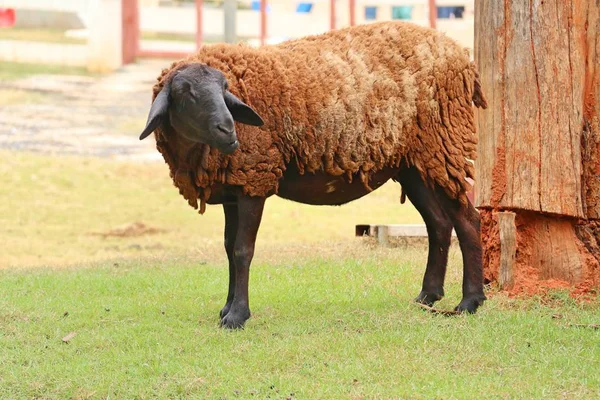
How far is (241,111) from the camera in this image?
21.3 ft

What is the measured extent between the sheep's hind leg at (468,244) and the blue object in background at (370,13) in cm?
1681

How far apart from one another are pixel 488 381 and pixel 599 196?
257 centimetres

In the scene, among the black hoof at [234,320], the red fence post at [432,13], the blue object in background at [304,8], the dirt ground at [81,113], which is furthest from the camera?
the blue object in background at [304,8]

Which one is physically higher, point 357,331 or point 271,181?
point 271,181

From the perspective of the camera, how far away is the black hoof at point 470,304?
7.01 meters

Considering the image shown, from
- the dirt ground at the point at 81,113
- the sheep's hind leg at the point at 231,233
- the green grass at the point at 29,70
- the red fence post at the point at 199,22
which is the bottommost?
the dirt ground at the point at 81,113

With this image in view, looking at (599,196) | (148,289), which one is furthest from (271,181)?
(599,196)

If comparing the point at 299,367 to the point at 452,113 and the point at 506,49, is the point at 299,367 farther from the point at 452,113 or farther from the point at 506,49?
the point at 506,49

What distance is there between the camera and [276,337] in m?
6.30

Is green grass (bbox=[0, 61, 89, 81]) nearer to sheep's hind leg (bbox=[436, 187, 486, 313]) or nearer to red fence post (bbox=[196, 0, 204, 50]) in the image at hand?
red fence post (bbox=[196, 0, 204, 50])

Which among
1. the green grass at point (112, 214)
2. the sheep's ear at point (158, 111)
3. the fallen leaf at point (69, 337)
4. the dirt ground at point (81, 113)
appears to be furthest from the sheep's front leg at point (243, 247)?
the dirt ground at point (81, 113)

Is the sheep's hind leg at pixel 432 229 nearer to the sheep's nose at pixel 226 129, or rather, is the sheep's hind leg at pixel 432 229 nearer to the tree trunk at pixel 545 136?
the tree trunk at pixel 545 136

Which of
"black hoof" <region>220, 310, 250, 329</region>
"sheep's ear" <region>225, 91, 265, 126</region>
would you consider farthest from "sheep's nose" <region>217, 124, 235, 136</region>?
"black hoof" <region>220, 310, 250, 329</region>

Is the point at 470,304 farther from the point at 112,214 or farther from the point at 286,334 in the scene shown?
the point at 112,214
